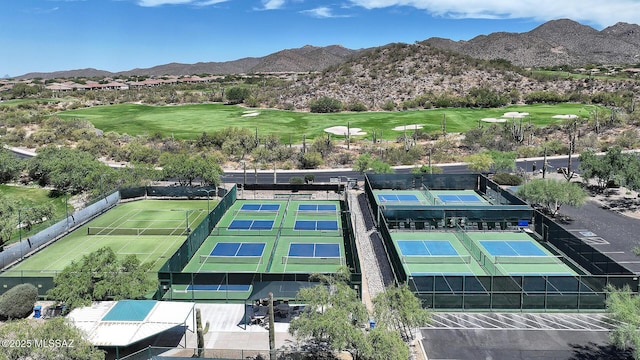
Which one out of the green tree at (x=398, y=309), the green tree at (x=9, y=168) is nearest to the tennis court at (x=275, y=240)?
the green tree at (x=398, y=309)

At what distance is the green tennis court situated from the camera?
123ft

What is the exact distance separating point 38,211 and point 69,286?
20.9 m

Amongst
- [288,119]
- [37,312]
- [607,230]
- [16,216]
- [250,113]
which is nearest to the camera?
[37,312]

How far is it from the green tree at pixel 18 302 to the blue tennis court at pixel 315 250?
17433 mm

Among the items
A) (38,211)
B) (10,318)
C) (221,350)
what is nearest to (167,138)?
(38,211)

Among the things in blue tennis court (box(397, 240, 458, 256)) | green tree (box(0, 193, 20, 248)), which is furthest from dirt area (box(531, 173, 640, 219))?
green tree (box(0, 193, 20, 248))

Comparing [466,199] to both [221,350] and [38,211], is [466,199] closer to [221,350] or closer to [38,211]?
[221,350]

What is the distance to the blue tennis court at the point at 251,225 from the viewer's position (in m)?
44.7

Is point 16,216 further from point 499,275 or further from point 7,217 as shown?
point 499,275

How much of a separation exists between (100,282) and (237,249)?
1388cm

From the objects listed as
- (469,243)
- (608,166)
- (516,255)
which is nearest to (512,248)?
(516,255)

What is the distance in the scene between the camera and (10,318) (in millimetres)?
28391

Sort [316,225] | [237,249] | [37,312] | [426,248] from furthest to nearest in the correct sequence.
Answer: [316,225] < [237,249] < [426,248] < [37,312]

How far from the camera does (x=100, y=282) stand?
2703 cm
